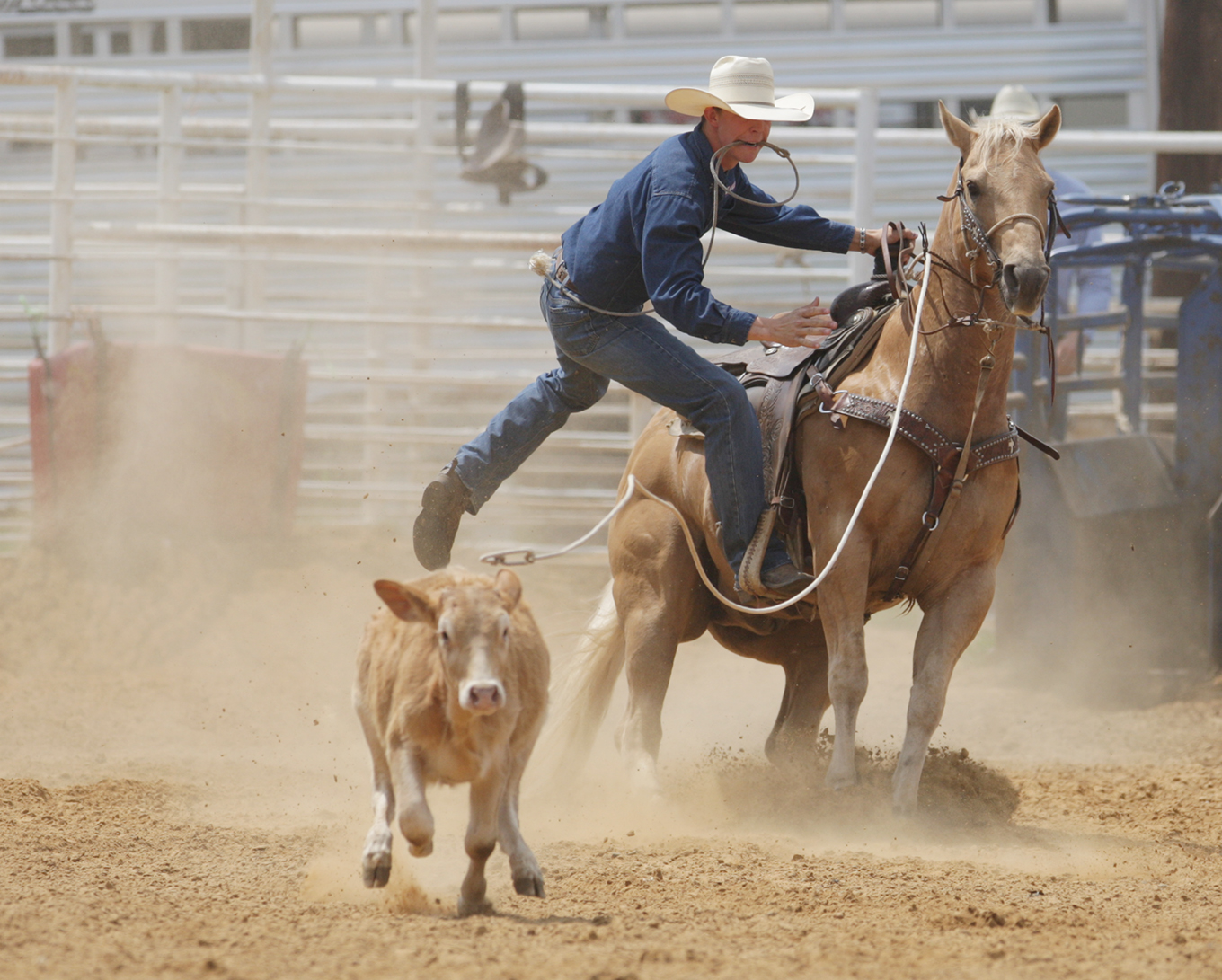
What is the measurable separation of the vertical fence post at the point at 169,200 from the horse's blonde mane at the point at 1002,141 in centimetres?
663

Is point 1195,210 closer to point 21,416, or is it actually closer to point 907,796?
point 907,796

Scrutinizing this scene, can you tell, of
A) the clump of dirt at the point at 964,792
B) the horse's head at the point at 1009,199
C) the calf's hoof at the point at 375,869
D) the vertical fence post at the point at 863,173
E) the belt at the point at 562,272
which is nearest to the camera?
the calf's hoof at the point at 375,869

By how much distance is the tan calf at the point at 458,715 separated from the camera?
11.3 ft

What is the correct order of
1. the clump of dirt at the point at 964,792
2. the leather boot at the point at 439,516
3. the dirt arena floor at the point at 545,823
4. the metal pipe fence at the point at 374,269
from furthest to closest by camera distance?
the metal pipe fence at the point at 374,269 → the leather boot at the point at 439,516 → the clump of dirt at the point at 964,792 → the dirt arena floor at the point at 545,823

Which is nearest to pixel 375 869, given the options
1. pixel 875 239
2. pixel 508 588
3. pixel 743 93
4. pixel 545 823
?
pixel 508 588

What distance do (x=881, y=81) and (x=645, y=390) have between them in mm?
10344

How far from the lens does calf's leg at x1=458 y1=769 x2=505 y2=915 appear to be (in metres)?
3.59

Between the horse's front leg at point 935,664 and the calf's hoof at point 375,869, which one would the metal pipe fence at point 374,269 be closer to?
the horse's front leg at point 935,664

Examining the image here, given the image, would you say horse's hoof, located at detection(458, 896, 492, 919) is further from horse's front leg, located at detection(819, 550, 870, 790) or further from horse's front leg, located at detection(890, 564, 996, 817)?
horse's front leg, located at detection(890, 564, 996, 817)

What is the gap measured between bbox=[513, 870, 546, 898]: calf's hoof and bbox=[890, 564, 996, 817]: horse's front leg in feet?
5.38

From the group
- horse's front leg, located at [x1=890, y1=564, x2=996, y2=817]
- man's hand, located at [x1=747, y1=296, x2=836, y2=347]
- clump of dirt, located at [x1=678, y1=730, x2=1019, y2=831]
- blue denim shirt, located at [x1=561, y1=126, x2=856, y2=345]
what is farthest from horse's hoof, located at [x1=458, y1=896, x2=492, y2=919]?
man's hand, located at [x1=747, y1=296, x2=836, y2=347]

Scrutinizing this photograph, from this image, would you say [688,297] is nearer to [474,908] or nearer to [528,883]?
[528,883]

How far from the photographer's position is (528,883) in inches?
145

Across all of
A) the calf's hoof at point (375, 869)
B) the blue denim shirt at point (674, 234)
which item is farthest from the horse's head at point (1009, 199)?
the calf's hoof at point (375, 869)
